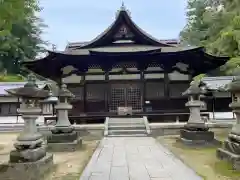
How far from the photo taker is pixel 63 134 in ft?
34.3

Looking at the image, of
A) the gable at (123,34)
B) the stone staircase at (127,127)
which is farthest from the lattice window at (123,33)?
the stone staircase at (127,127)

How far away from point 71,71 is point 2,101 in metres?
12.2

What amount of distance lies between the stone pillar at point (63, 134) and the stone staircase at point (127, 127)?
343 centimetres

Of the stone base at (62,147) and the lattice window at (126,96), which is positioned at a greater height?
the lattice window at (126,96)

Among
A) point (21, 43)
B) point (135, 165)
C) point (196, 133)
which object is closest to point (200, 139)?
point (196, 133)

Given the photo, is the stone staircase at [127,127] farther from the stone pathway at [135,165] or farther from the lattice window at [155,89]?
the stone pathway at [135,165]

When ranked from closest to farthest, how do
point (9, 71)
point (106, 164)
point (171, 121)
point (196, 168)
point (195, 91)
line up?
point (196, 168)
point (106, 164)
point (195, 91)
point (171, 121)
point (9, 71)

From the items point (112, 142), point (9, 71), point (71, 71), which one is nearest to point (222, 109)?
point (71, 71)

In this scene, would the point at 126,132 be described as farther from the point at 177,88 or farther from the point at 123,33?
the point at 123,33

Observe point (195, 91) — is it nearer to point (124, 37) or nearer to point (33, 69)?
point (124, 37)

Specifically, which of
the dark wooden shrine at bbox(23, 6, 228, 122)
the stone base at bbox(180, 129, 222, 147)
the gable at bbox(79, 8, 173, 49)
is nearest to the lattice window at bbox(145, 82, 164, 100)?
the dark wooden shrine at bbox(23, 6, 228, 122)

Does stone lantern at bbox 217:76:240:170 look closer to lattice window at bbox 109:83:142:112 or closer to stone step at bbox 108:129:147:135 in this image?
stone step at bbox 108:129:147:135

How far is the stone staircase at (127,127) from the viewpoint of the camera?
46.6 ft

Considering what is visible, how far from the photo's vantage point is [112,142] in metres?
11.8
